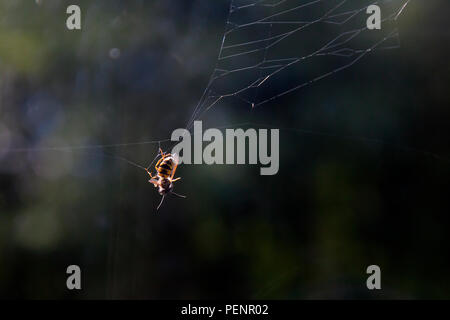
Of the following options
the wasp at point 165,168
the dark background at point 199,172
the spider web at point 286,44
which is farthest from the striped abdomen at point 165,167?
the spider web at point 286,44

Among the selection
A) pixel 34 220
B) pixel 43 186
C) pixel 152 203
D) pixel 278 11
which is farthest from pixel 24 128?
pixel 278 11

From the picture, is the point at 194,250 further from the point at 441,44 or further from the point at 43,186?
the point at 441,44

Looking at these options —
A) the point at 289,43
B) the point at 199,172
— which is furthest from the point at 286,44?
the point at 199,172

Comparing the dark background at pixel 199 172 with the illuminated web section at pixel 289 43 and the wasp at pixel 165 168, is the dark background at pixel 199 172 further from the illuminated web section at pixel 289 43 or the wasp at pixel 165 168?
the wasp at pixel 165 168

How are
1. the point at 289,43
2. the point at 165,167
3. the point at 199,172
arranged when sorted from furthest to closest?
the point at 289,43 < the point at 199,172 < the point at 165,167

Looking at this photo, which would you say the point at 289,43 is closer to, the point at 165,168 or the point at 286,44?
the point at 286,44

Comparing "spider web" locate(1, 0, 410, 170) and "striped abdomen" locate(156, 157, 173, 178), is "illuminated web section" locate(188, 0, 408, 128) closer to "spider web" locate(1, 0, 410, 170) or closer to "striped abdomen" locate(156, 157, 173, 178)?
"spider web" locate(1, 0, 410, 170)
